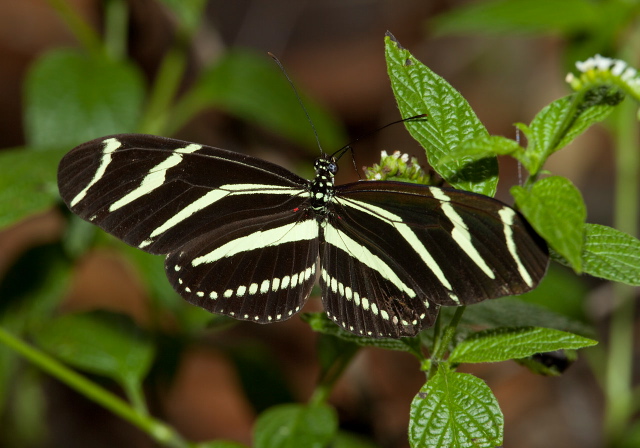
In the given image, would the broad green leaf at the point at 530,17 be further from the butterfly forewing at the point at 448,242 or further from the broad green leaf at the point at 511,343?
the broad green leaf at the point at 511,343

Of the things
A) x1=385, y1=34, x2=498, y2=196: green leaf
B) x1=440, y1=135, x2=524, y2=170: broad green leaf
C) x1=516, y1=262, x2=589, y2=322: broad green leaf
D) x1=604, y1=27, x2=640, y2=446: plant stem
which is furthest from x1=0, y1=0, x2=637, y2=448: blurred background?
x1=440, y1=135, x2=524, y2=170: broad green leaf

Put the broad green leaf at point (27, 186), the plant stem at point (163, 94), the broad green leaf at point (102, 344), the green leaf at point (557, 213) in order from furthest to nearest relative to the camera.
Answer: the plant stem at point (163, 94) < the broad green leaf at point (102, 344) < the broad green leaf at point (27, 186) < the green leaf at point (557, 213)

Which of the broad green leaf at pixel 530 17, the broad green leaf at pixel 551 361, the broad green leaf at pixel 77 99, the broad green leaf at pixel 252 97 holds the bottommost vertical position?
the broad green leaf at pixel 551 361

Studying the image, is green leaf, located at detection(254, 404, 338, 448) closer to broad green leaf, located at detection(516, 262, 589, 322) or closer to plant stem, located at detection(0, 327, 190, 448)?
plant stem, located at detection(0, 327, 190, 448)

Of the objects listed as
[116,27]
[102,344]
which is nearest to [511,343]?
[102,344]

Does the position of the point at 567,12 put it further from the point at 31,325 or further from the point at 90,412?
the point at 90,412

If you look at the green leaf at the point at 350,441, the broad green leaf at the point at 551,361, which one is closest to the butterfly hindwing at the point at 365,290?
the broad green leaf at the point at 551,361
